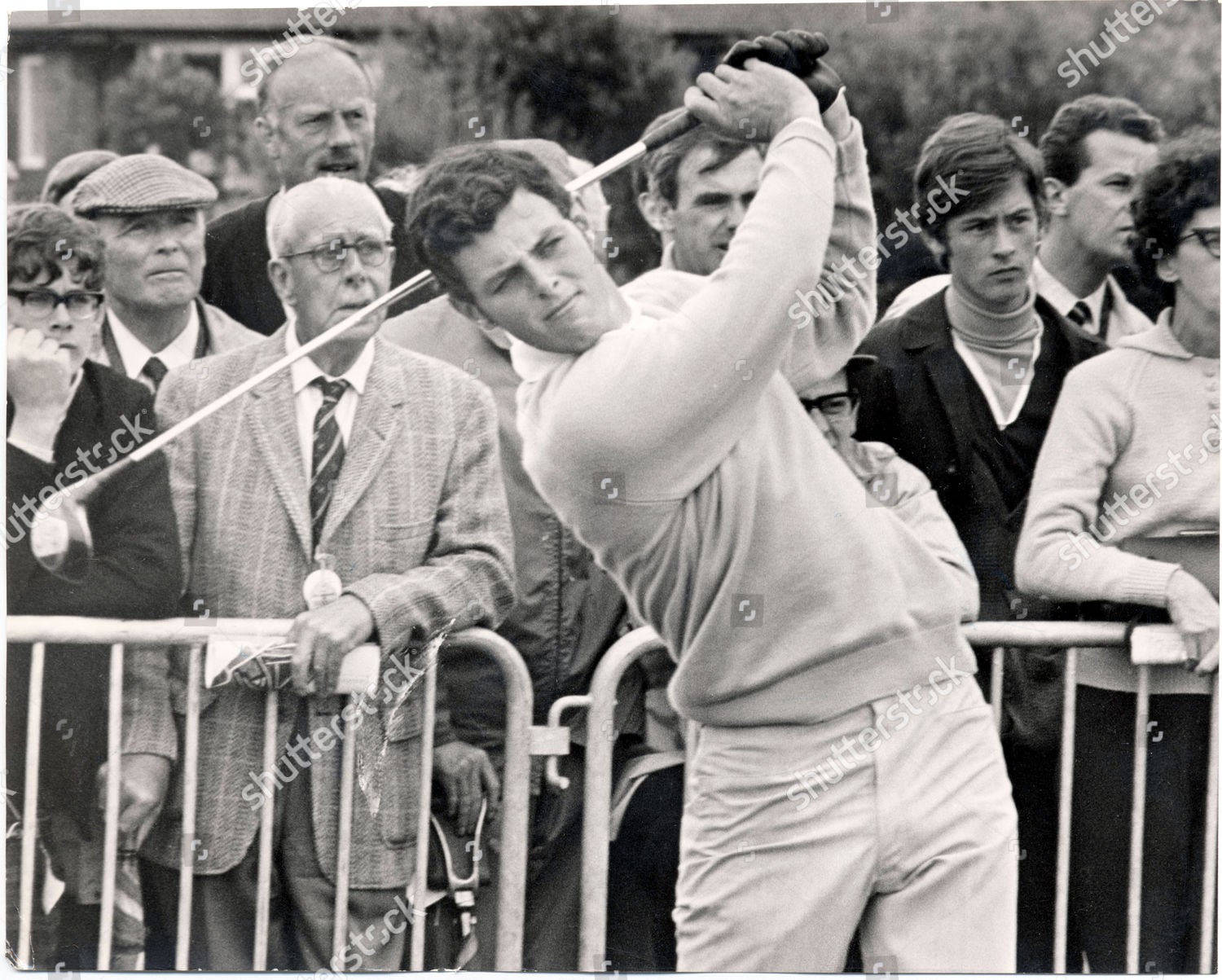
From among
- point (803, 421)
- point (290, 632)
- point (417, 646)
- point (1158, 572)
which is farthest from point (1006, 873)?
point (290, 632)

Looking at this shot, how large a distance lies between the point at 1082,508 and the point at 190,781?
2069 millimetres

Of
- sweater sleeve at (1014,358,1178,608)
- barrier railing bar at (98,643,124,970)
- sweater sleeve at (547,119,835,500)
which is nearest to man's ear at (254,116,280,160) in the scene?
sweater sleeve at (547,119,835,500)

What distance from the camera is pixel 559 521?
10.5 ft

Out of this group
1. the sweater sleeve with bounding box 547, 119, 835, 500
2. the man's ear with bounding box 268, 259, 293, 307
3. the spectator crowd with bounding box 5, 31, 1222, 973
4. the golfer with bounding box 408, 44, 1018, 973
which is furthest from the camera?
the man's ear with bounding box 268, 259, 293, 307

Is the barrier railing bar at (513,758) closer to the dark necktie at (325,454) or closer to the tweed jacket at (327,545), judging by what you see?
the tweed jacket at (327,545)

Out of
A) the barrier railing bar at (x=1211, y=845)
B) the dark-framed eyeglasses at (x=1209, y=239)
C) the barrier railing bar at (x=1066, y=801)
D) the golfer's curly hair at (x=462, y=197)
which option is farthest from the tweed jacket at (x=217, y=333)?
the barrier railing bar at (x=1211, y=845)

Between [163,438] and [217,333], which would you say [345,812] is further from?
[217,333]

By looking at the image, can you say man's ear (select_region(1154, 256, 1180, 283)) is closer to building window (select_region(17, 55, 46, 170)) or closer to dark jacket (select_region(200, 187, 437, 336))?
dark jacket (select_region(200, 187, 437, 336))

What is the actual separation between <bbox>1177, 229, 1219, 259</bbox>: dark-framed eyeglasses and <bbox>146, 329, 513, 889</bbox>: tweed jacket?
163 centimetres

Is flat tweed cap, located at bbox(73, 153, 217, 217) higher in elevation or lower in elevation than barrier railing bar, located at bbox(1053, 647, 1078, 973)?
higher

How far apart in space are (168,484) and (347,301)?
57 cm

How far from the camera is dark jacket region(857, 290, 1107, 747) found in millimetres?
3285

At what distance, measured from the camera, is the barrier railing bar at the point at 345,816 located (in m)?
3.22

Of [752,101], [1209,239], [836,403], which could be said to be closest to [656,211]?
[752,101]
